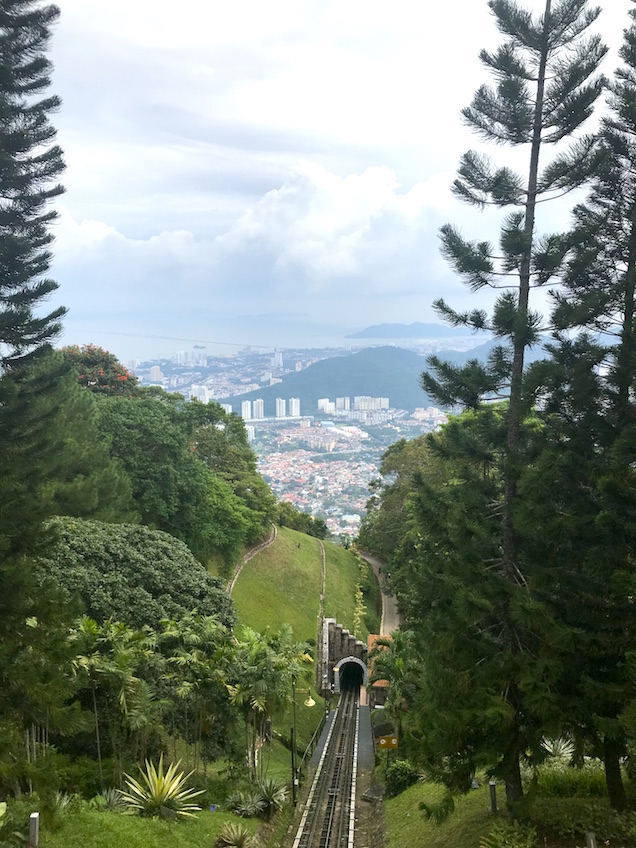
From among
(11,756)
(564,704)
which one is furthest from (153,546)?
(564,704)

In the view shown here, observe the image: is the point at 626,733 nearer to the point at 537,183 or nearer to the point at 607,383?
the point at 607,383

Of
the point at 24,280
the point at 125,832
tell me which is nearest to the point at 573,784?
the point at 125,832

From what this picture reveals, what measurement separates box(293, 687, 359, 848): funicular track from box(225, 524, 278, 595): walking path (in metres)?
6.30

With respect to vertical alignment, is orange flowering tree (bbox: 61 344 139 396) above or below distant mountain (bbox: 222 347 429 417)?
below

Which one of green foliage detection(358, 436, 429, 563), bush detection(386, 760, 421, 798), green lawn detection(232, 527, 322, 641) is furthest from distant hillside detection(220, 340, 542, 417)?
bush detection(386, 760, 421, 798)

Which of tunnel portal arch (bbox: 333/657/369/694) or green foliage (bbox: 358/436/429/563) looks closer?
tunnel portal arch (bbox: 333/657/369/694)

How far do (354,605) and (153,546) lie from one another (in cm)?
1806

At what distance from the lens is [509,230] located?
8.88 m

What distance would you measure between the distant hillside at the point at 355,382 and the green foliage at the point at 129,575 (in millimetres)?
137832

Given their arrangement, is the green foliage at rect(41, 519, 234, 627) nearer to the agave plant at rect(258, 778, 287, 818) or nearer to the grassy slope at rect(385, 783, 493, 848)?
the agave plant at rect(258, 778, 287, 818)

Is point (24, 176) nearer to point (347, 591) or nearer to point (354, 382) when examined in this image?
point (347, 591)

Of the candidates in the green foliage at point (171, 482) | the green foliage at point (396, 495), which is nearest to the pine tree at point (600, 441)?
the green foliage at point (171, 482)

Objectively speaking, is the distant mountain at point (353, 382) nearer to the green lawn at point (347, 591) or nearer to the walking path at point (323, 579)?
the green lawn at point (347, 591)

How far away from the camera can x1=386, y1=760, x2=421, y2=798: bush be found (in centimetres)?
1293
